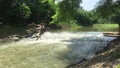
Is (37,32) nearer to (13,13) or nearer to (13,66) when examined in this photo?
(13,13)

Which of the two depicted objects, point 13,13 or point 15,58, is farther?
point 13,13

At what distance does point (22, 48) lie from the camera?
88.8 ft

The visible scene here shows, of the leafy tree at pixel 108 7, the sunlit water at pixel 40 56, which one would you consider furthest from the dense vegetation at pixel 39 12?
the sunlit water at pixel 40 56

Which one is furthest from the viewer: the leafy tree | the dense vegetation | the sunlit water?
the dense vegetation

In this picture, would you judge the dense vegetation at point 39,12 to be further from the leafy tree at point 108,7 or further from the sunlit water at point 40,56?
the sunlit water at point 40,56

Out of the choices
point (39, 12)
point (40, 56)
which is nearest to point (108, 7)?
point (40, 56)

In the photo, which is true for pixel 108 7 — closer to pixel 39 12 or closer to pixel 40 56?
pixel 40 56

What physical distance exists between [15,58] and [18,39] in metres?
12.8

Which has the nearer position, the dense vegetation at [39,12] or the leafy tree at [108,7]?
the leafy tree at [108,7]

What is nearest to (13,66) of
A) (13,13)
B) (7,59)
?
(7,59)

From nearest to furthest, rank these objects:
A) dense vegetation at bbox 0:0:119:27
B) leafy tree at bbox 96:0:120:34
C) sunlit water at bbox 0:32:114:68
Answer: sunlit water at bbox 0:32:114:68, leafy tree at bbox 96:0:120:34, dense vegetation at bbox 0:0:119:27

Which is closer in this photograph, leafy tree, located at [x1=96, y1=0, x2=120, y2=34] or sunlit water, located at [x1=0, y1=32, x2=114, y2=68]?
sunlit water, located at [x1=0, y1=32, x2=114, y2=68]

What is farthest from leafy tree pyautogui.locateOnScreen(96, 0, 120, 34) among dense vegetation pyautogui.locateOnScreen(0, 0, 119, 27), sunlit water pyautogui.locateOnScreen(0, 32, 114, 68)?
sunlit water pyautogui.locateOnScreen(0, 32, 114, 68)

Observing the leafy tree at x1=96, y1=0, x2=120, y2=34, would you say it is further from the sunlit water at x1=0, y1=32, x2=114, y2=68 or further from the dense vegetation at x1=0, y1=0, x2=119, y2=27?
the sunlit water at x1=0, y1=32, x2=114, y2=68
